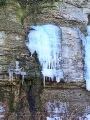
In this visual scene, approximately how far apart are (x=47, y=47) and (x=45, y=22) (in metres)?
0.50

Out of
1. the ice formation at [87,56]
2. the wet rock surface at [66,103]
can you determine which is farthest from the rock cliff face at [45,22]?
the wet rock surface at [66,103]

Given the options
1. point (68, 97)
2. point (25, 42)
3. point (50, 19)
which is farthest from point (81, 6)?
point (68, 97)

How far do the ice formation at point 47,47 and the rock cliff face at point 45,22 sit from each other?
3.4 inches

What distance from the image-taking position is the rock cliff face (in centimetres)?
563

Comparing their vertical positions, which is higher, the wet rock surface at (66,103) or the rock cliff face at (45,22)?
the rock cliff face at (45,22)

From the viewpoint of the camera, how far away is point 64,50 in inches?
229

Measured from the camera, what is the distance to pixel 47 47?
575 centimetres

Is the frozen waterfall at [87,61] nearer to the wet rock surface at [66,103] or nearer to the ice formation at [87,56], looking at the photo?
the ice formation at [87,56]

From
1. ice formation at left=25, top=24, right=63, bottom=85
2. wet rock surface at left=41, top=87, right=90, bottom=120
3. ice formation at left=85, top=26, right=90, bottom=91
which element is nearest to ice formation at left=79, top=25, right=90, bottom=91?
ice formation at left=85, top=26, right=90, bottom=91

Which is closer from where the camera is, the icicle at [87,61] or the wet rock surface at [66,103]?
the wet rock surface at [66,103]

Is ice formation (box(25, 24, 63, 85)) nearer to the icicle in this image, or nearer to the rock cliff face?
the rock cliff face

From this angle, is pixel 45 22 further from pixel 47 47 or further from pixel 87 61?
pixel 87 61

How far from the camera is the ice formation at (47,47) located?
565 centimetres

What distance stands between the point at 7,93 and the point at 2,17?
1224 mm
